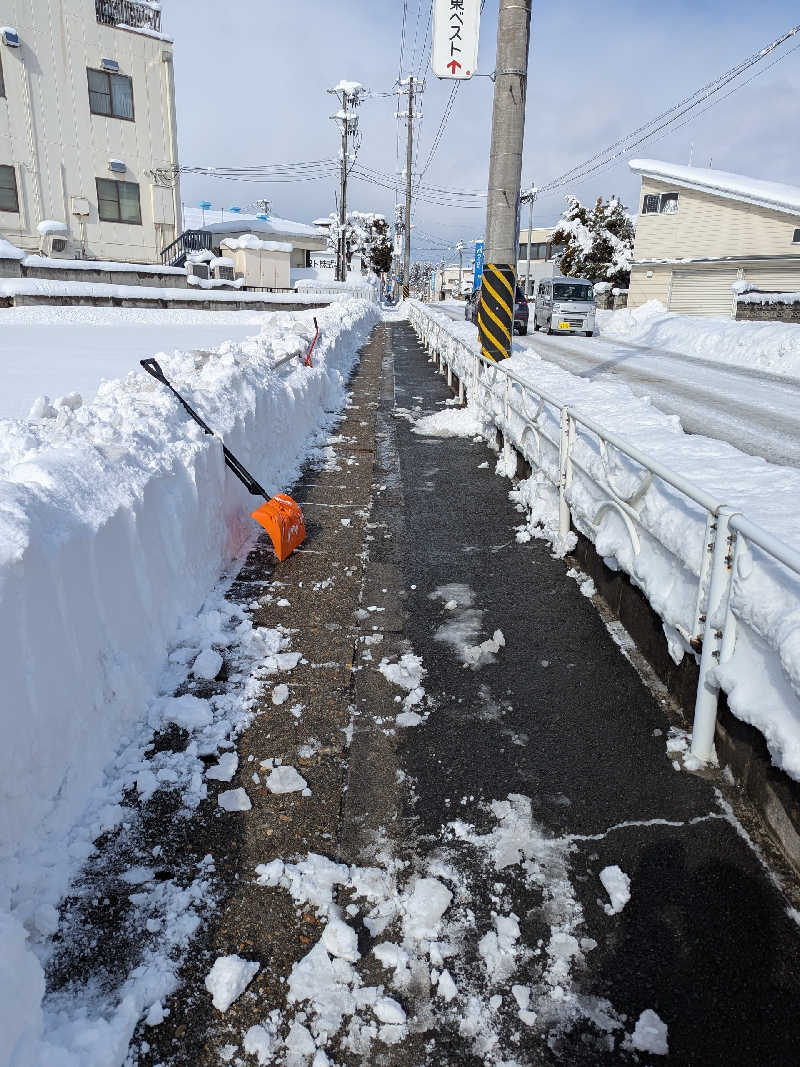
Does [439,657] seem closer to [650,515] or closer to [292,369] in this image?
[650,515]

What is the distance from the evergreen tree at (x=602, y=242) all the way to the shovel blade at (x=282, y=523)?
39525 millimetres

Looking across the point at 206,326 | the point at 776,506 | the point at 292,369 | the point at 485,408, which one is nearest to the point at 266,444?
the point at 292,369

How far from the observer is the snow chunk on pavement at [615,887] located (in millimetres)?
2375

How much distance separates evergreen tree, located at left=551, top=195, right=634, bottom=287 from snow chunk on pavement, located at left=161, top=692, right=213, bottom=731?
4184cm

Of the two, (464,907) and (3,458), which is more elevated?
(3,458)

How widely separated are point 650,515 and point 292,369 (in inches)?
284

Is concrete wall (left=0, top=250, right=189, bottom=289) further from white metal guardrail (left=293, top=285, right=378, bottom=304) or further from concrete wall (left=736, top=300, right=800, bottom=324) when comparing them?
concrete wall (left=736, top=300, right=800, bottom=324)

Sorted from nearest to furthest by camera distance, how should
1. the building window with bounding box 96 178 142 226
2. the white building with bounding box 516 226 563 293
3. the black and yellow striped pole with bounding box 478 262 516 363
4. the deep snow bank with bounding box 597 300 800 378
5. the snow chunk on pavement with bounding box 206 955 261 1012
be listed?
the snow chunk on pavement with bounding box 206 955 261 1012, the black and yellow striped pole with bounding box 478 262 516 363, the deep snow bank with bounding box 597 300 800 378, the building window with bounding box 96 178 142 226, the white building with bounding box 516 226 563 293

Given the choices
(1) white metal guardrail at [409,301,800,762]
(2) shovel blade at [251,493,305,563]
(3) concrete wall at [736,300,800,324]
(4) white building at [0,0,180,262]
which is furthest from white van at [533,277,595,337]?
(2) shovel blade at [251,493,305,563]

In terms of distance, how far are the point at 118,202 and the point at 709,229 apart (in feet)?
85.1

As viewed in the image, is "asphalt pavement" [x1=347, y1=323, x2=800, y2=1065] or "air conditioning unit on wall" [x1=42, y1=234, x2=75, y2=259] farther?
"air conditioning unit on wall" [x1=42, y1=234, x2=75, y2=259]

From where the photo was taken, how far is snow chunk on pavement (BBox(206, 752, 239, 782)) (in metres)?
2.99

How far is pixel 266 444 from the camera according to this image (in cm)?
726

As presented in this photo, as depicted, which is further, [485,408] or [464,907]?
[485,408]
